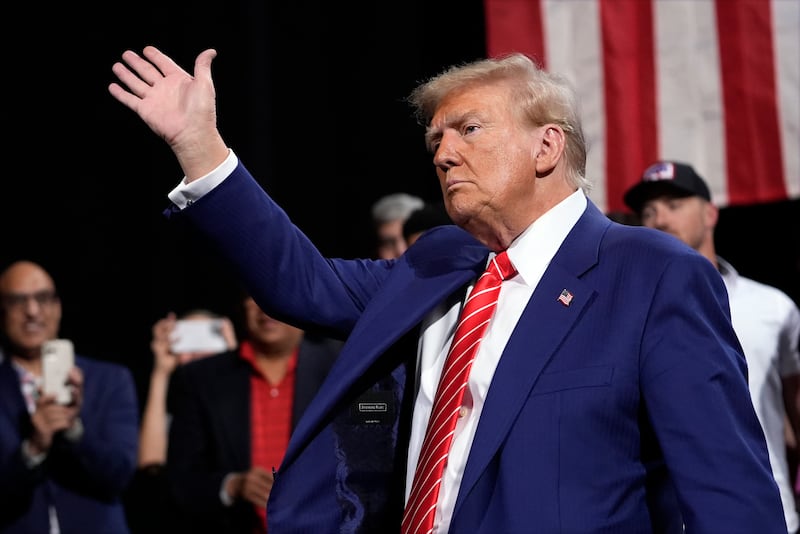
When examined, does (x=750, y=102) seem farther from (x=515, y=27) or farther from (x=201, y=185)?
(x=201, y=185)

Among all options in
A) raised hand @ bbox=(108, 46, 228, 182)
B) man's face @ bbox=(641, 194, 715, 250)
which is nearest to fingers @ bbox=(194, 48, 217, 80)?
raised hand @ bbox=(108, 46, 228, 182)

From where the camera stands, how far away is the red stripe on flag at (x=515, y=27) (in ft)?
16.1

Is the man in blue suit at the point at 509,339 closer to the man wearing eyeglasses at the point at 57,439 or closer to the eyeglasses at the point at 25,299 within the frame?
the man wearing eyeglasses at the point at 57,439

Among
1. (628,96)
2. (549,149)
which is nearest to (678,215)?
(628,96)

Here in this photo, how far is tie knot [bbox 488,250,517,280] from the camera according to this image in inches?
83.7

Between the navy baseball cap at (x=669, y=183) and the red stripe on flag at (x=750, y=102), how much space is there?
522 mm

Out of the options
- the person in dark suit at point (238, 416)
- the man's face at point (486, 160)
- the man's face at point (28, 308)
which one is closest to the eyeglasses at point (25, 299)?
the man's face at point (28, 308)

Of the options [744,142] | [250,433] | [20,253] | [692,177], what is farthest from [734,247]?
[20,253]

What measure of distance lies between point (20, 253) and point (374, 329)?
3.91 m

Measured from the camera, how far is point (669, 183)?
4023 mm

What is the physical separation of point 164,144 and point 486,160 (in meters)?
3.80

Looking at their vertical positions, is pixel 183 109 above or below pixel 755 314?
above

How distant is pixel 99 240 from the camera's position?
18.9ft

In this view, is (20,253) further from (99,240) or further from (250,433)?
(250,433)
